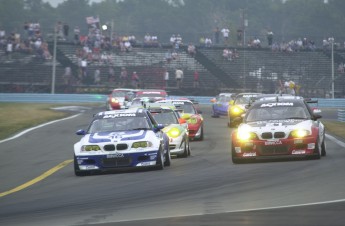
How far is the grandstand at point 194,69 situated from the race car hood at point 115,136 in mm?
48072

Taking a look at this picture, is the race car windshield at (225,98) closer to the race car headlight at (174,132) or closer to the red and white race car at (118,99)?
the red and white race car at (118,99)

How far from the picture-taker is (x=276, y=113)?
19.4 metres

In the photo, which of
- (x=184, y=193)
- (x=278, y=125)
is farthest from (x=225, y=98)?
(x=184, y=193)

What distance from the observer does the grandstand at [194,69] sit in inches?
2591

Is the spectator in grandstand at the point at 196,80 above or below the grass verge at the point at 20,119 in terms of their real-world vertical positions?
above

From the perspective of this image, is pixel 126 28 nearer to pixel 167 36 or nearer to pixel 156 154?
pixel 167 36

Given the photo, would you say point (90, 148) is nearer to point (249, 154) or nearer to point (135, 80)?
point (249, 154)

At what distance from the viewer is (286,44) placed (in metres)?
70.6

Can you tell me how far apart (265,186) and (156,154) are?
4101 millimetres

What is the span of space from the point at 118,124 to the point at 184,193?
5.58 m

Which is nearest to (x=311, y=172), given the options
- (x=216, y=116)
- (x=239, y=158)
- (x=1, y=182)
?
(x=239, y=158)

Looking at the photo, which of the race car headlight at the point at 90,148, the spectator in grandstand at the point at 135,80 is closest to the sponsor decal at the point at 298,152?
the race car headlight at the point at 90,148

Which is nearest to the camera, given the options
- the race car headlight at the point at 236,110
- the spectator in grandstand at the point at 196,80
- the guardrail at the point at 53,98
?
the race car headlight at the point at 236,110

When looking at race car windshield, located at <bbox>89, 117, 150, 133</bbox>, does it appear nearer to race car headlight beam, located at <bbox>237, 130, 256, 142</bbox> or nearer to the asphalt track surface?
the asphalt track surface
